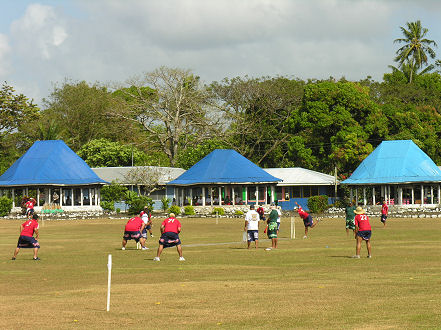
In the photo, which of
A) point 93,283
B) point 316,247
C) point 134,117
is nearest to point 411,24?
point 134,117

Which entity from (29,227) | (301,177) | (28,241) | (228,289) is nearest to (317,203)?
(301,177)

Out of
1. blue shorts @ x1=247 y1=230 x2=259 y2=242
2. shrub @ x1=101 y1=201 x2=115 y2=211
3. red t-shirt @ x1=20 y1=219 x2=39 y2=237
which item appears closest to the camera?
red t-shirt @ x1=20 y1=219 x2=39 y2=237

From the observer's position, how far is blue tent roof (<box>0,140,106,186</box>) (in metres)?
75.9

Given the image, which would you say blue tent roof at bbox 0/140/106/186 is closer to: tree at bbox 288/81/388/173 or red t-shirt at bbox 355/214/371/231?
tree at bbox 288/81/388/173

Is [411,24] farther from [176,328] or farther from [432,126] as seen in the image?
[176,328]

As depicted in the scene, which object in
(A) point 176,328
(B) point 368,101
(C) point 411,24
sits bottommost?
(A) point 176,328

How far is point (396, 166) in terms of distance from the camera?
248 ft

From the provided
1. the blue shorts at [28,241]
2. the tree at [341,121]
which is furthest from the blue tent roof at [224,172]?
the blue shorts at [28,241]

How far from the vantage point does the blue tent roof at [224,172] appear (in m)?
76.6

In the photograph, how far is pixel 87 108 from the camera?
336ft

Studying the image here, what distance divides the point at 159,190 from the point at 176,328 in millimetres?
76429

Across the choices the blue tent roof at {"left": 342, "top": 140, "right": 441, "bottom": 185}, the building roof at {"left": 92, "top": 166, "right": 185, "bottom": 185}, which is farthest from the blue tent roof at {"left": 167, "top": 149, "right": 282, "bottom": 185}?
the blue tent roof at {"left": 342, "top": 140, "right": 441, "bottom": 185}

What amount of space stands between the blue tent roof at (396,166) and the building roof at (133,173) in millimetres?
19543

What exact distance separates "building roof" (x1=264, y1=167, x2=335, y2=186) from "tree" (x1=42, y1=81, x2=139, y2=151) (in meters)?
Answer: 22.4
